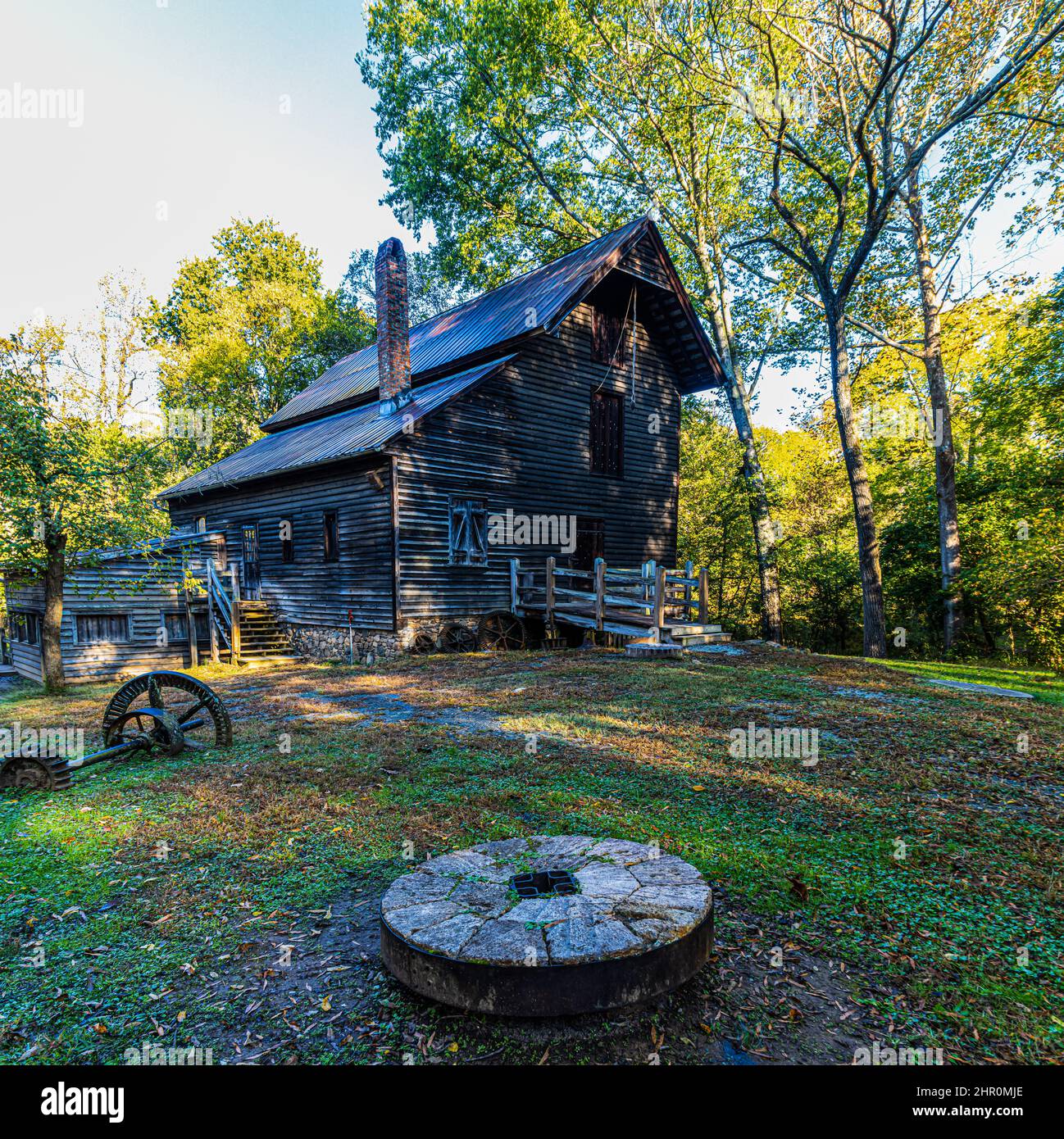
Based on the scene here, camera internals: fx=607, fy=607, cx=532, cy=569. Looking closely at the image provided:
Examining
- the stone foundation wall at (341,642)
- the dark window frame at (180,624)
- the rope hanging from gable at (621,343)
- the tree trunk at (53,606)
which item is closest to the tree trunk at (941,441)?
the rope hanging from gable at (621,343)

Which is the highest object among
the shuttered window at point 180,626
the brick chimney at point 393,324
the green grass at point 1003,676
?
the brick chimney at point 393,324

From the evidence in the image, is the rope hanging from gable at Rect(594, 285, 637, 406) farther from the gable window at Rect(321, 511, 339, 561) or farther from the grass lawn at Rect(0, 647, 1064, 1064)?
the grass lawn at Rect(0, 647, 1064, 1064)

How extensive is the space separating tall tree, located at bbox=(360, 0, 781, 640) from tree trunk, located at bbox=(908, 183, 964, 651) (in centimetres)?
447

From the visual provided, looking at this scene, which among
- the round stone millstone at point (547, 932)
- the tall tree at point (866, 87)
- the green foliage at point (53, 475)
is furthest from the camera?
the tall tree at point (866, 87)

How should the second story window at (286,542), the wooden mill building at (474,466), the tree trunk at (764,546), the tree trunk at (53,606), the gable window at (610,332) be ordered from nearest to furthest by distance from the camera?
the tree trunk at (53,606), the wooden mill building at (474,466), the second story window at (286,542), the gable window at (610,332), the tree trunk at (764,546)

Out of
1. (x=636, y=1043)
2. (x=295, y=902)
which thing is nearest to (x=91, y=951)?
(x=295, y=902)

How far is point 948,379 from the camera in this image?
21.2m

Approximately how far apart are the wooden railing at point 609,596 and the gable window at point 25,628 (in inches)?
465

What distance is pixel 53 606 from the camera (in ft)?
37.2

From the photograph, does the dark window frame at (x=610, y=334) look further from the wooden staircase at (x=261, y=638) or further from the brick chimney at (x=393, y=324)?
the wooden staircase at (x=261, y=638)

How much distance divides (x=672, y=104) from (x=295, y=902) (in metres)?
22.8

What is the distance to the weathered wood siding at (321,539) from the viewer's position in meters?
15.0

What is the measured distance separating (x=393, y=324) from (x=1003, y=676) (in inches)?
644
